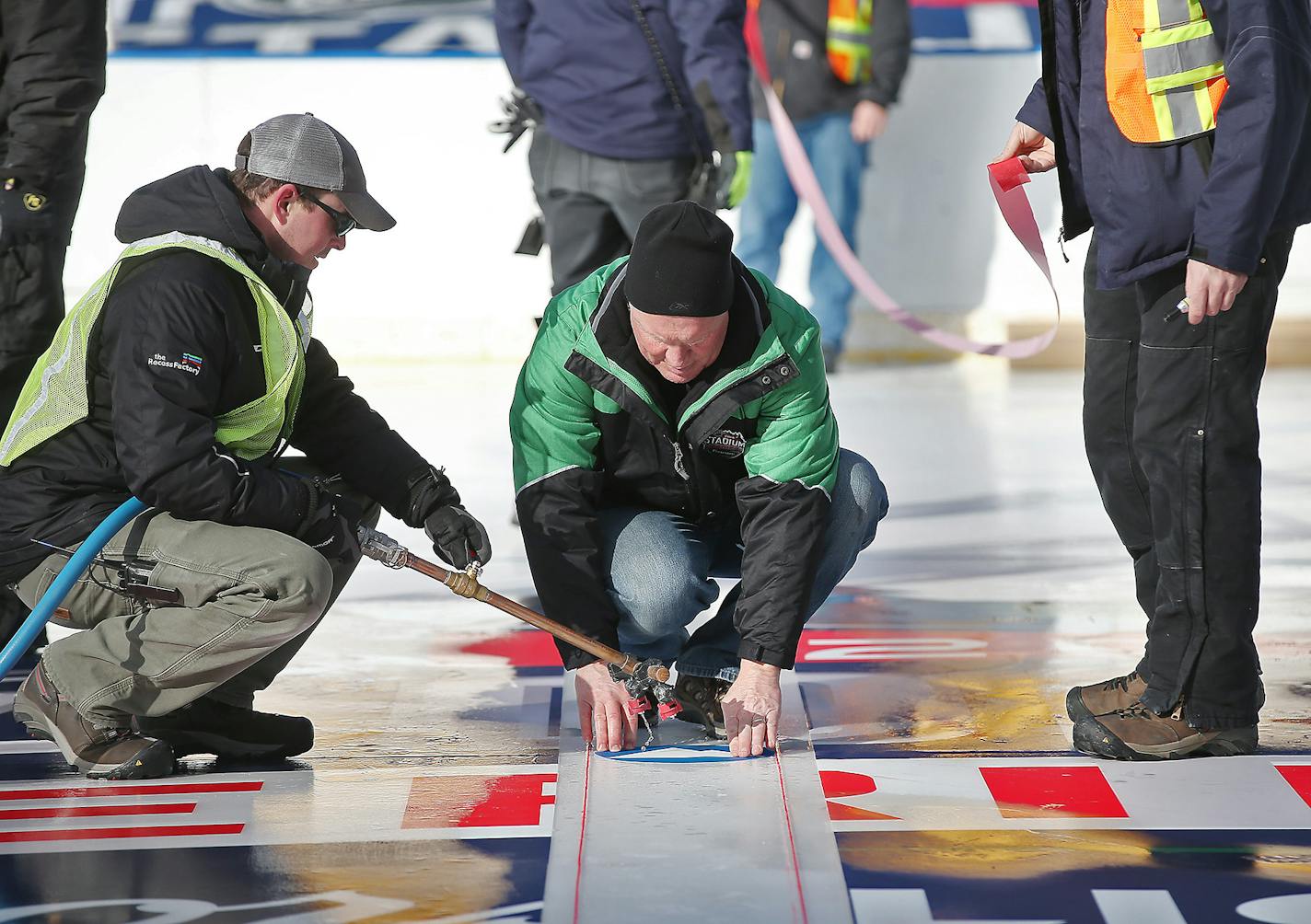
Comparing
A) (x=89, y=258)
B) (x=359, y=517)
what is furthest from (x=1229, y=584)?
(x=89, y=258)

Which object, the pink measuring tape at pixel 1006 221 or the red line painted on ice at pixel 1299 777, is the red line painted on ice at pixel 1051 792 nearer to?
the red line painted on ice at pixel 1299 777

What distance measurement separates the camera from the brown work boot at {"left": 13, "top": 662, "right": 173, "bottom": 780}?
9.22 ft

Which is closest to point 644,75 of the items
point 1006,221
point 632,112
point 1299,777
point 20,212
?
point 632,112

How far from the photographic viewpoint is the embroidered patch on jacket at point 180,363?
2.67m

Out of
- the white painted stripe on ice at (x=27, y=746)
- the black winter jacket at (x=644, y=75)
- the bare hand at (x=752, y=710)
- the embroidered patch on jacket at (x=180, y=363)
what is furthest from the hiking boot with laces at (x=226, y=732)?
the black winter jacket at (x=644, y=75)

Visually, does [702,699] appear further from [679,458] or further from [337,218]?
[337,218]

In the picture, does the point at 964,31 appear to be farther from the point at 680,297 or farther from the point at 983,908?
the point at 983,908

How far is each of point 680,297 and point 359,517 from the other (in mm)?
796

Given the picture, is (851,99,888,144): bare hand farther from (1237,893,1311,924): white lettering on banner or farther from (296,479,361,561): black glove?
(1237,893,1311,924): white lettering on banner

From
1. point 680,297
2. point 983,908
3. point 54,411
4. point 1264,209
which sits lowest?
point 983,908

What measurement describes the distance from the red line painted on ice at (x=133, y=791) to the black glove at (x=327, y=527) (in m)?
0.40

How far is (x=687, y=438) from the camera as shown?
2.89 meters

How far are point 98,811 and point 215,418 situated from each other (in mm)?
645

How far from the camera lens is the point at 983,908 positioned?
225cm
